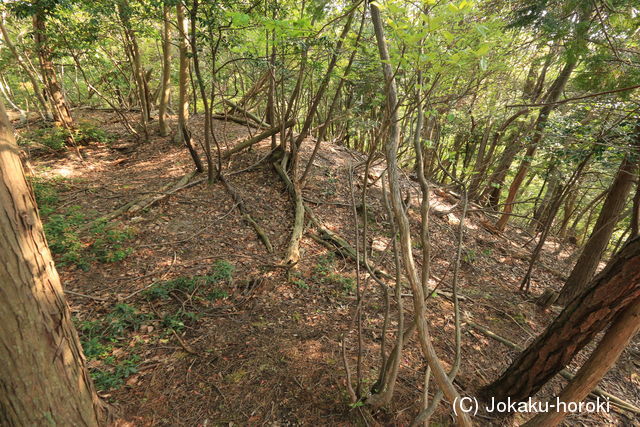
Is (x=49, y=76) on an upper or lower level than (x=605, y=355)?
upper

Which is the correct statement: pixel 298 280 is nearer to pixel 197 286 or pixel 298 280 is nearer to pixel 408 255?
pixel 197 286

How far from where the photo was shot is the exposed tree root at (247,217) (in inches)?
221

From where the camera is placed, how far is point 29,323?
158 cm

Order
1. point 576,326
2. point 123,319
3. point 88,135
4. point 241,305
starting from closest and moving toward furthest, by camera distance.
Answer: point 576,326, point 123,319, point 241,305, point 88,135

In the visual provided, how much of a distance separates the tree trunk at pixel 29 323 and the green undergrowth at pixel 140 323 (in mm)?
1150

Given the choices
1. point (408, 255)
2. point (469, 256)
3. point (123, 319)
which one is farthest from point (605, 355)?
point (469, 256)

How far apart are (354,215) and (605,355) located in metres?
2.21

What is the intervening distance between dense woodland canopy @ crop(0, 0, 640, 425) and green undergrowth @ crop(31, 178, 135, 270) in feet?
0.11

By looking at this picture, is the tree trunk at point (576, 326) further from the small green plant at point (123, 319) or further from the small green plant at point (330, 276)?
the small green plant at point (123, 319)

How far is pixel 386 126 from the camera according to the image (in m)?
2.42

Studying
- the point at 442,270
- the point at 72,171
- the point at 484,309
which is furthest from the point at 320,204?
the point at 72,171

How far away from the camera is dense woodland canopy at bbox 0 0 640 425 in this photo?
1962mm

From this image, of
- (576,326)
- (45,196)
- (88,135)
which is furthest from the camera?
(88,135)

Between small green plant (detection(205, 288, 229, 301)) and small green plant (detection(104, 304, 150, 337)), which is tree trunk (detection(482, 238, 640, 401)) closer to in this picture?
small green plant (detection(205, 288, 229, 301))
